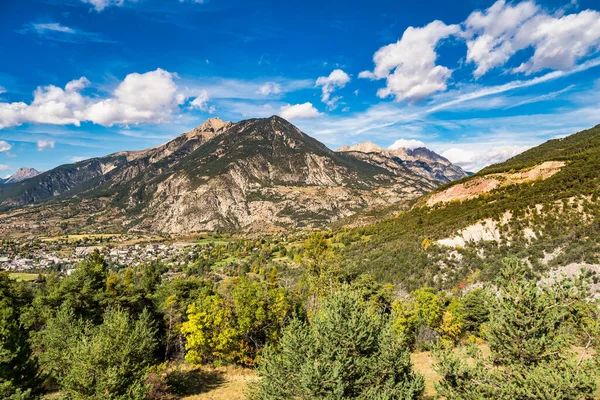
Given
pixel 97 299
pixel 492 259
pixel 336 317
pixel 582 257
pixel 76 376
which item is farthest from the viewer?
pixel 492 259

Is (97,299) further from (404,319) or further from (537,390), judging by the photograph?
(537,390)

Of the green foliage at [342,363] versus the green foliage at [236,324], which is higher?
the green foliage at [342,363]

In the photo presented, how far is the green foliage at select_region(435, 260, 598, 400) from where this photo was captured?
12484 millimetres

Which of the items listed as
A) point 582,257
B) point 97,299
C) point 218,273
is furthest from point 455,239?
point 218,273

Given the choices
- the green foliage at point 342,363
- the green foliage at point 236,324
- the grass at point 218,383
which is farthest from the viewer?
the green foliage at point 236,324

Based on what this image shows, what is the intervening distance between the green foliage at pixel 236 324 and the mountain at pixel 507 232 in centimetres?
4585

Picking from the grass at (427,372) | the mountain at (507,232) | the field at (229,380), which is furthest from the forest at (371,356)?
the mountain at (507,232)

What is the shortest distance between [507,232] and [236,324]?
227 feet

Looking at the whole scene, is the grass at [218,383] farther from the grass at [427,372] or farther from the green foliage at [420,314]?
the green foliage at [420,314]

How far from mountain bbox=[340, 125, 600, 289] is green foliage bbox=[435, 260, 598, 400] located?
48925 mm

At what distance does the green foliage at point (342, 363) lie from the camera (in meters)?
15.1

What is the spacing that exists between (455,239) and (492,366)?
7369cm

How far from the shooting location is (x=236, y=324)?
4075 centimetres

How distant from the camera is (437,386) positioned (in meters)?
15.4
